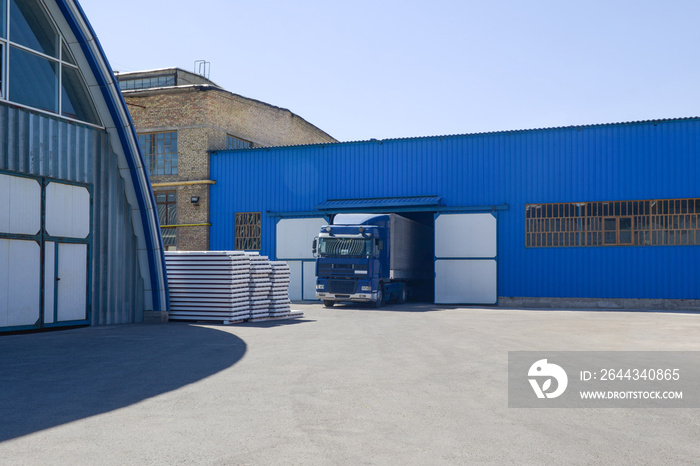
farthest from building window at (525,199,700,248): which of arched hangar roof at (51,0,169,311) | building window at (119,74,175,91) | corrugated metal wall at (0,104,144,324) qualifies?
building window at (119,74,175,91)

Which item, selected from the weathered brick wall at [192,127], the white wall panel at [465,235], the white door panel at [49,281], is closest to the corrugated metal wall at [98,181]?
the white door panel at [49,281]

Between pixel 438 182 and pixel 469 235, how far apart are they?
8.40 feet

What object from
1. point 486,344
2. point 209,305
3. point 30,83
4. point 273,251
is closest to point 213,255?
point 209,305

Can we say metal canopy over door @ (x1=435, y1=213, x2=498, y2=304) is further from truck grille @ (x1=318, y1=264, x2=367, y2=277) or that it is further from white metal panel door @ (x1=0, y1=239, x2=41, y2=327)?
white metal panel door @ (x1=0, y1=239, x2=41, y2=327)

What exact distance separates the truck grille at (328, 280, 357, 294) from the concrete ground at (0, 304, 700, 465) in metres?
10.6

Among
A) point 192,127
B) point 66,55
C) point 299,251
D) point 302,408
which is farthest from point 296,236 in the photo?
point 302,408

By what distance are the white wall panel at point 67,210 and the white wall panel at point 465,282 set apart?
1480 centimetres

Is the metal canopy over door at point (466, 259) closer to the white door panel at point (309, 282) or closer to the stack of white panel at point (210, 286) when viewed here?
the white door panel at point (309, 282)

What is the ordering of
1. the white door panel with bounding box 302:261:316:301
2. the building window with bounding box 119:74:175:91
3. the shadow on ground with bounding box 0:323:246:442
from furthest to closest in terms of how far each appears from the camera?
the building window with bounding box 119:74:175:91 → the white door panel with bounding box 302:261:316:301 → the shadow on ground with bounding box 0:323:246:442

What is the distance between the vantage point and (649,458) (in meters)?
5.21

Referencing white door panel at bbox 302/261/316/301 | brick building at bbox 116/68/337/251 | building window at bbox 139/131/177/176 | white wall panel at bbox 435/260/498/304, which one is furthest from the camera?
building window at bbox 139/131/177/176

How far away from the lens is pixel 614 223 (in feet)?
82.5

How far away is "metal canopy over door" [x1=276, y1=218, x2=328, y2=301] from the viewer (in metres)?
29.6

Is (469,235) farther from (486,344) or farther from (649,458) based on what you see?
(649,458)
